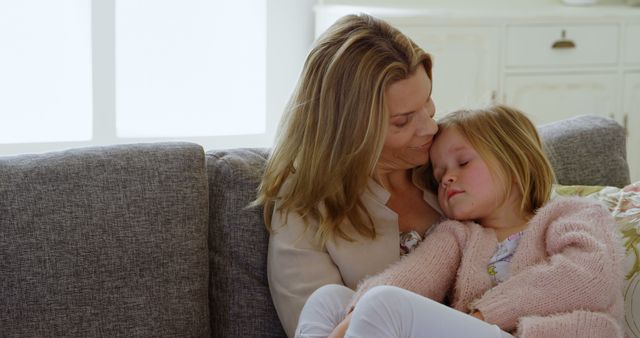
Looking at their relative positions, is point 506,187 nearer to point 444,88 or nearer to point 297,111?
point 297,111

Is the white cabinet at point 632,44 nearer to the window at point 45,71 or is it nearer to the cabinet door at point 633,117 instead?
the cabinet door at point 633,117

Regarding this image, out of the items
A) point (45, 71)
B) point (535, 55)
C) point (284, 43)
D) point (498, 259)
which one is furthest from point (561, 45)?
point (498, 259)

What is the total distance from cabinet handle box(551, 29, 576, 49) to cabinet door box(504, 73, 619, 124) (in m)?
0.12

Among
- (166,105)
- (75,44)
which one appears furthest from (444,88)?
(75,44)

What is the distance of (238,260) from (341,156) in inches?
11.3

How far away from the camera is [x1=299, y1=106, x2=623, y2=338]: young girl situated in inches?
61.7

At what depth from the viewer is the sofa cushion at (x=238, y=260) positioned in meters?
1.89

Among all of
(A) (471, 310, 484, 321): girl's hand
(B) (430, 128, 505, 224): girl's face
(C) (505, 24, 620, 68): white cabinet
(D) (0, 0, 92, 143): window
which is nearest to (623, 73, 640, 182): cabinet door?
(C) (505, 24, 620, 68): white cabinet

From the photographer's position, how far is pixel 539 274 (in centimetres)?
169

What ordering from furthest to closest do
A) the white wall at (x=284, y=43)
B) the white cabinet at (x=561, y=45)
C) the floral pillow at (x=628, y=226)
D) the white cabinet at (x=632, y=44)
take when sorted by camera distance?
1. the white wall at (x=284, y=43)
2. the white cabinet at (x=632, y=44)
3. the white cabinet at (x=561, y=45)
4. the floral pillow at (x=628, y=226)

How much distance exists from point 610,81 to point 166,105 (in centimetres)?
184

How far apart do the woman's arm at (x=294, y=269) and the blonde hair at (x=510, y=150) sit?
348 millimetres

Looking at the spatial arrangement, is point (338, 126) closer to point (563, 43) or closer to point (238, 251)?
point (238, 251)

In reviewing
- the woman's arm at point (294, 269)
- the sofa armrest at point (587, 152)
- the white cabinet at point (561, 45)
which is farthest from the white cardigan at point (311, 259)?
the white cabinet at point (561, 45)
